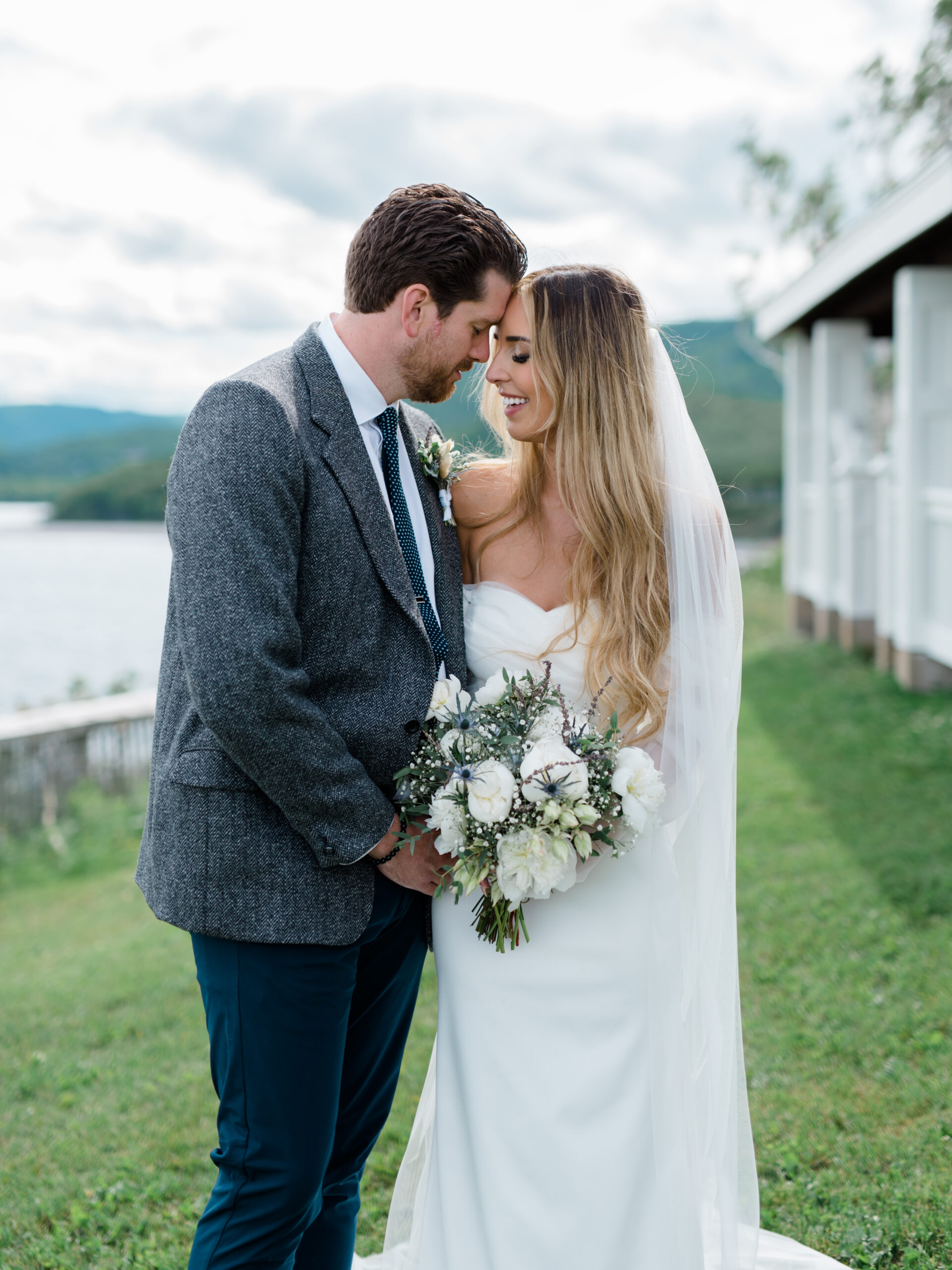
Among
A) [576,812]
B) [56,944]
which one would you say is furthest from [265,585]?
[56,944]

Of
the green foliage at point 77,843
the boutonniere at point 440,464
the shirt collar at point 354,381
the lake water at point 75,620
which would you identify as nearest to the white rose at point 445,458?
the boutonniere at point 440,464

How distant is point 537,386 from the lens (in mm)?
Answer: 2656

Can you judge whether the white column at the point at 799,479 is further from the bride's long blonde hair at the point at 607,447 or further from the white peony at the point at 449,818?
the white peony at the point at 449,818

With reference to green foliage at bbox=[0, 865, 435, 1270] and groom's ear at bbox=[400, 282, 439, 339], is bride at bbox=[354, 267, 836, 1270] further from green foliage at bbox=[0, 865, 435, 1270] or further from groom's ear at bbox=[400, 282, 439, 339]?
green foliage at bbox=[0, 865, 435, 1270]

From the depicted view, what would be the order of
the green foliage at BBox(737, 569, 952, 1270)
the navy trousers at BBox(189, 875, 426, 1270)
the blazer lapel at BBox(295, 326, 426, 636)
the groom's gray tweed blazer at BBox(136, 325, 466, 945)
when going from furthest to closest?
the green foliage at BBox(737, 569, 952, 1270) → the blazer lapel at BBox(295, 326, 426, 636) → the navy trousers at BBox(189, 875, 426, 1270) → the groom's gray tweed blazer at BBox(136, 325, 466, 945)

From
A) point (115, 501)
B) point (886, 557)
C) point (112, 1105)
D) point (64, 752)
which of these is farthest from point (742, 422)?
point (112, 1105)

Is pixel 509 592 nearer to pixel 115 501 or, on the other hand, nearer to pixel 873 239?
pixel 873 239

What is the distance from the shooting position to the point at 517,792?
2150 mm

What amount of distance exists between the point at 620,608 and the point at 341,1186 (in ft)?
4.86

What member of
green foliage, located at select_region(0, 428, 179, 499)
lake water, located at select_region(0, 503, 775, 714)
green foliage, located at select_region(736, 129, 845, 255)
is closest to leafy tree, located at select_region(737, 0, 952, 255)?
green foliage, located at select_region(736, 129, 845, 255)

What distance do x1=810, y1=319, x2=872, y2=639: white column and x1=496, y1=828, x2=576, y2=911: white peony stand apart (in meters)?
10.5

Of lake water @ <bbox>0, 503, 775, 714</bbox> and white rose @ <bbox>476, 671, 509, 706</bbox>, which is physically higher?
white rose @ <bbox>476, 671, 509, 706</bbox>

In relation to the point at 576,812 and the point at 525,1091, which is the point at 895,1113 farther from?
the point at 576,812

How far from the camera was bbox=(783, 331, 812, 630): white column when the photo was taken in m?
14.1
